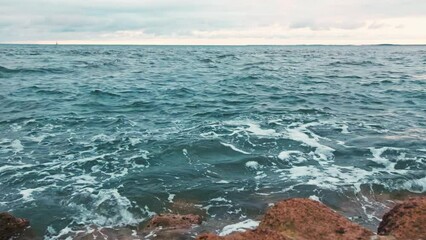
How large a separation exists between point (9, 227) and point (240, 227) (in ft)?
16.0

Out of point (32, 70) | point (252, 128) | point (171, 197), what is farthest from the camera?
point (32, 70)

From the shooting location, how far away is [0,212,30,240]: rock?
7.96m

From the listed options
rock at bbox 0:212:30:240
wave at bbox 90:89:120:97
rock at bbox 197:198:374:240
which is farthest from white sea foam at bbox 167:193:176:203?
wave at bbox 90:89:120:97

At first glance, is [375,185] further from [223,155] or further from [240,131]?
[240,131]

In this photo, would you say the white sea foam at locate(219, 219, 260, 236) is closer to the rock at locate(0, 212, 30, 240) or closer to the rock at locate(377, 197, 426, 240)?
the rock at locate(377, 197, 426, 240)

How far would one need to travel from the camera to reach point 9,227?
806 centimetres

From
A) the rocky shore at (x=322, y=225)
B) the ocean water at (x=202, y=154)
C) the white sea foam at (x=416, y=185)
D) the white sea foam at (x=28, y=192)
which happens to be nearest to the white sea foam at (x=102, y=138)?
the ocean water at (x=202, y=154)

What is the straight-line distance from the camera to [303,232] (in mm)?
5203

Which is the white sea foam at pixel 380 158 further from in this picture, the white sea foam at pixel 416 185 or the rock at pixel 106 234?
the rock at pixel 106 234

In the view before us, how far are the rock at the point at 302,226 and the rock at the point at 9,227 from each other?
16.9 ft

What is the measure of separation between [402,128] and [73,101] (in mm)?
18081

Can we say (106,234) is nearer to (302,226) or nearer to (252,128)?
(302,226)

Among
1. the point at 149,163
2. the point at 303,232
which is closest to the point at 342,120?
the point at 149,163

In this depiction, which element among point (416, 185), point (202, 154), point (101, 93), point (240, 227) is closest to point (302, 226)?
point (240, 227)
